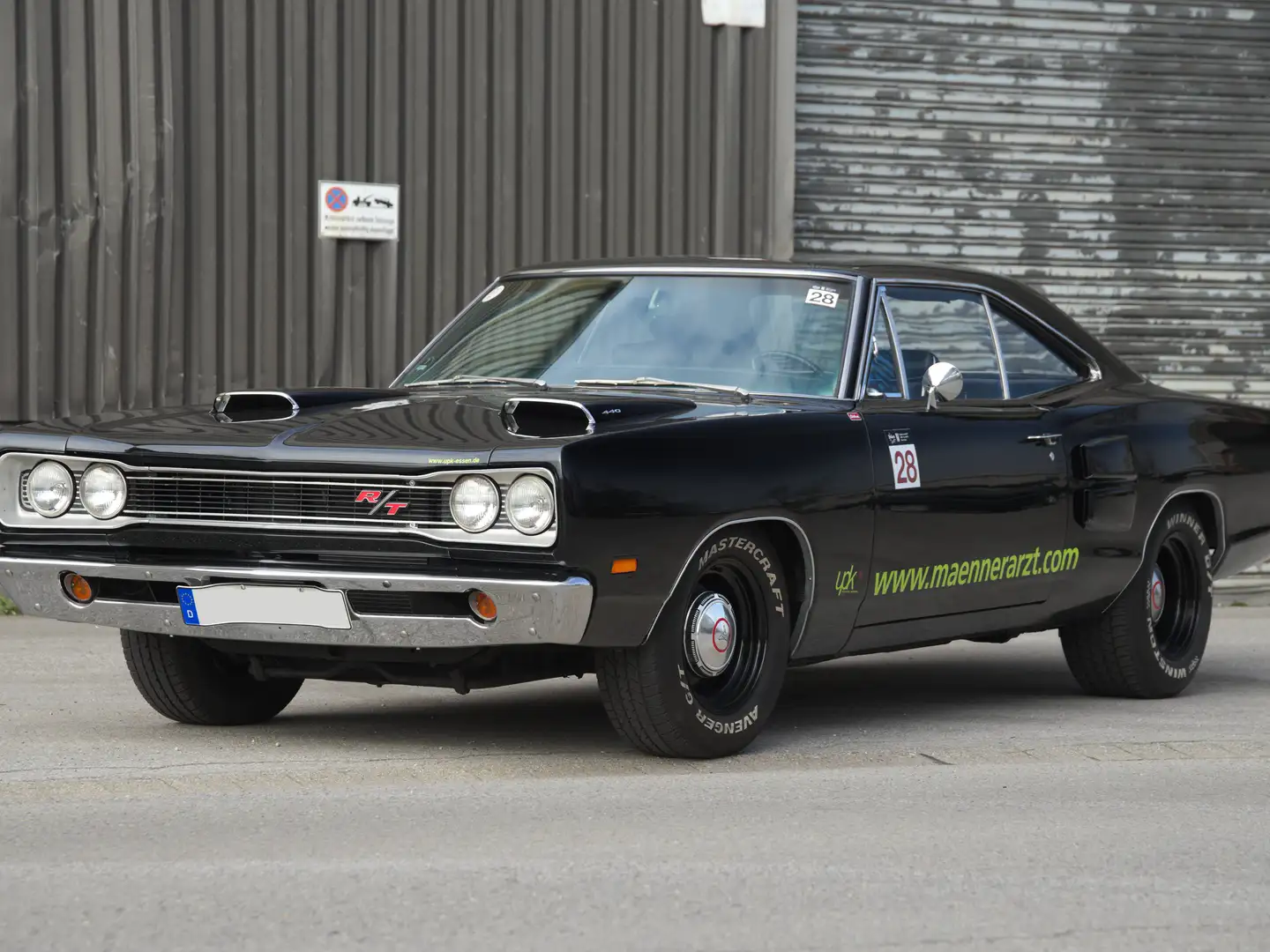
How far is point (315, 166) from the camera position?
12477 millimetres

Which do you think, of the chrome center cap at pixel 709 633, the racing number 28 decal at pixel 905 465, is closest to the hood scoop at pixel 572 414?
the chrome center cap at pixel 709 633

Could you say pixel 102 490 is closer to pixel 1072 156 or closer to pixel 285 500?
pixel 285 500

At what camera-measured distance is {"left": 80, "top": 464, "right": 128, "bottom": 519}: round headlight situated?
19.7ft

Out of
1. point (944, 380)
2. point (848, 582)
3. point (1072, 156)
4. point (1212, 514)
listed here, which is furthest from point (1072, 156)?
point (848, 582)

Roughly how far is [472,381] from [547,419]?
4.01 feet

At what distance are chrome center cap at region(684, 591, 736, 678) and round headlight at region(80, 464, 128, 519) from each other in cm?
168

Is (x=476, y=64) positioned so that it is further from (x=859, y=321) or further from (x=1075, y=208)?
(x=859, y=321)

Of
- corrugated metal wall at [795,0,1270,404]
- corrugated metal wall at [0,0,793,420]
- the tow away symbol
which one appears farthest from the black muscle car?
corrugated metal wall at [795,0,1270,404]

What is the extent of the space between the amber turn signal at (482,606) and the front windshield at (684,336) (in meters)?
1.29

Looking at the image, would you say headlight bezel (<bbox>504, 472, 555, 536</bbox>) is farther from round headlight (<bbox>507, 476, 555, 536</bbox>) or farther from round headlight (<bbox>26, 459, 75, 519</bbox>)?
round headlight (<bbox>26, 459, 75, 519</bbox>)

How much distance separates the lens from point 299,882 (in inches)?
175

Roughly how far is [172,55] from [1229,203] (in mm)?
7523

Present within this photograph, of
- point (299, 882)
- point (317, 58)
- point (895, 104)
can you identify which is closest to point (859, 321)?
point (299, 882)

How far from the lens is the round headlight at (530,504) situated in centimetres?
551
